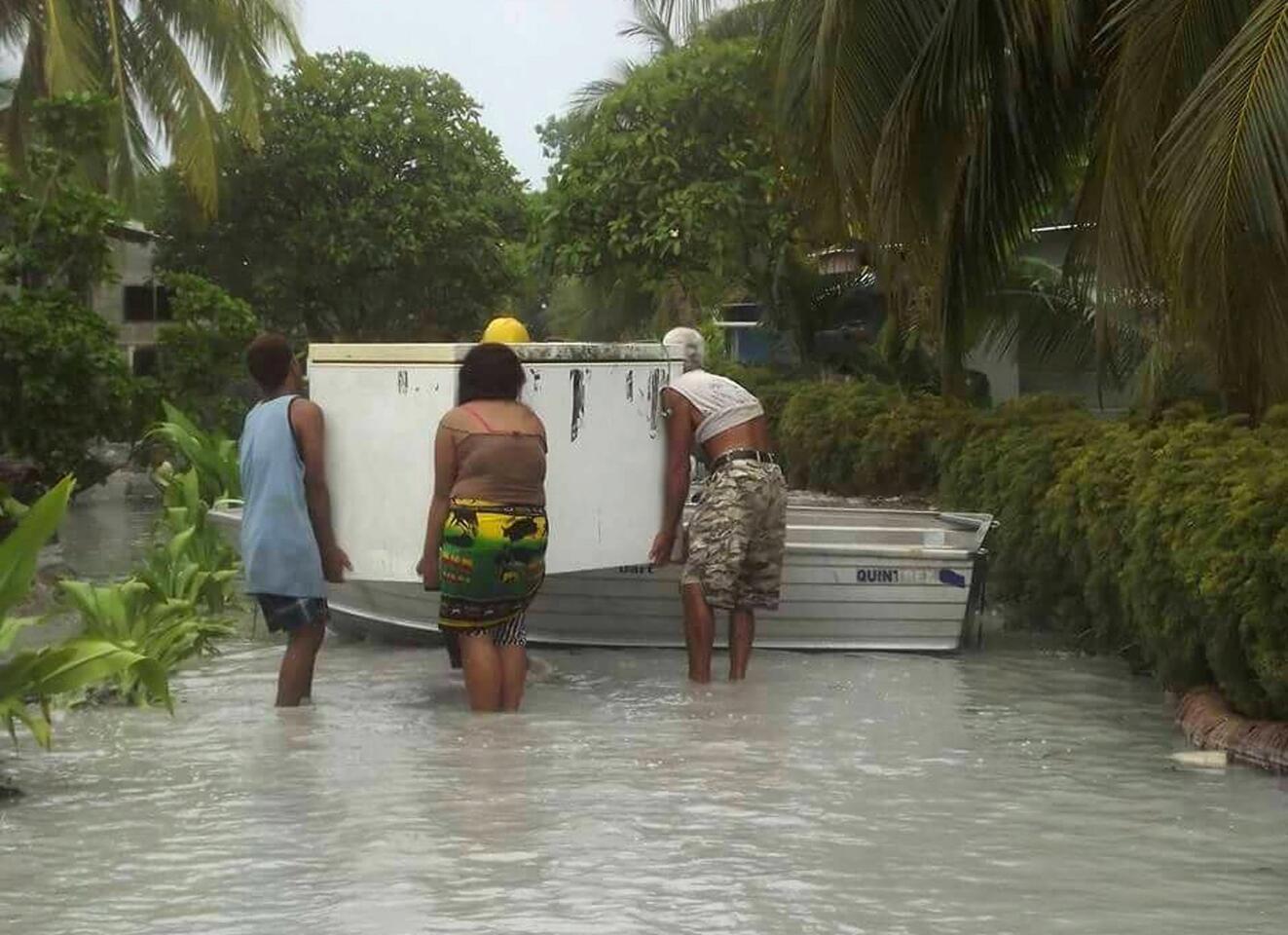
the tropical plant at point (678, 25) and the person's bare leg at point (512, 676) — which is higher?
the tropical plant at point (678, 25)

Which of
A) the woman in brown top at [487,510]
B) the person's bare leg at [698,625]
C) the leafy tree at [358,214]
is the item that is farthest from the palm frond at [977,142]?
the leafy tree at [358,214]

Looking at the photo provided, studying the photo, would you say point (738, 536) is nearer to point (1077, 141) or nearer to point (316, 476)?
point (316, 476)

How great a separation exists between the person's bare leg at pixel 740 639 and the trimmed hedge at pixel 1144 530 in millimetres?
1786

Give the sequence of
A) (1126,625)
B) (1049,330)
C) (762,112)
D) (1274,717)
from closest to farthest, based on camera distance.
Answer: (1274,717), (1126,625), (1049,330), (762,112)

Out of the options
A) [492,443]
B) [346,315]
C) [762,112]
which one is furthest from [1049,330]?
[346,315]

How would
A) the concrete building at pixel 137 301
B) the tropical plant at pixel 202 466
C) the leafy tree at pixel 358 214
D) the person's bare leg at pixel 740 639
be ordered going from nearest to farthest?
the person's bare leg at pixel 740 639, the tropical plant at pixel 202 466, the leafy tree at pixel 358 214, the concrete building at pixel 137 301

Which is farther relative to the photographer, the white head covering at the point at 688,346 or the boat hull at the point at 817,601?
the boat hull at the point at 817,601

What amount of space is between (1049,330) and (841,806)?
12.4 metres

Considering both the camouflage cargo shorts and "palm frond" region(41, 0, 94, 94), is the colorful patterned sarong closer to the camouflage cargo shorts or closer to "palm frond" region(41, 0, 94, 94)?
the camouflage cargo shorts

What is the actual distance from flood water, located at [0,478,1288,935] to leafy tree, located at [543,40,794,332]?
17.6 metres

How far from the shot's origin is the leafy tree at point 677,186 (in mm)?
29078

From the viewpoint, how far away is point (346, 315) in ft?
146

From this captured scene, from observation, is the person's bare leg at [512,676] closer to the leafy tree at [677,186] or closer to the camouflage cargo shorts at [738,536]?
the camouflage cargo shorts at [738,536]

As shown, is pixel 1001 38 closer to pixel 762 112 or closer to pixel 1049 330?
pixel 1049 330
